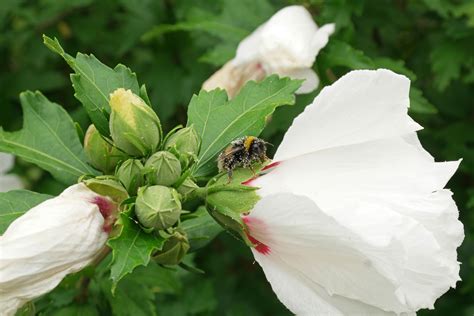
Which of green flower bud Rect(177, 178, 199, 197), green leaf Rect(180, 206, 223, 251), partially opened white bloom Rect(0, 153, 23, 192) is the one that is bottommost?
partially opened white bloom Rect(0, 153, 23, 192)

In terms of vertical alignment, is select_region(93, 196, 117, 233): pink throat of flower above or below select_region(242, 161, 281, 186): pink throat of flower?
above

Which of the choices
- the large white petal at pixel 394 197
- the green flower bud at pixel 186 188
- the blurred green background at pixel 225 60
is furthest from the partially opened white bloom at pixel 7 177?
the large white petal at pixel 394 197

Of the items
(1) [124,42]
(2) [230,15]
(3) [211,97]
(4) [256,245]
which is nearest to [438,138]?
(2) [230,15]

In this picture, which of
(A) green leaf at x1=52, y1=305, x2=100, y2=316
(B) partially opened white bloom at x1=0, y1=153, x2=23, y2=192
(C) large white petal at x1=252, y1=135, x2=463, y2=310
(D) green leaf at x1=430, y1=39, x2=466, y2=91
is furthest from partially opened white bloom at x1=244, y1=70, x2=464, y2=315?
(B) partially opened white bloom at x1=0, y1=153, x2=23, y2=192

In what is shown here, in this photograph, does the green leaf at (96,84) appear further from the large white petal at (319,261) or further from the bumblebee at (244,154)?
the large white petal at (319,261)

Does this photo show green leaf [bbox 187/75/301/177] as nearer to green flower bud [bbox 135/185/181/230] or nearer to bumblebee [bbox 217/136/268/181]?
bumblebee [bbox 217/136/268/181]

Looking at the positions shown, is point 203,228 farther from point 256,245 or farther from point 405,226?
point 405,226

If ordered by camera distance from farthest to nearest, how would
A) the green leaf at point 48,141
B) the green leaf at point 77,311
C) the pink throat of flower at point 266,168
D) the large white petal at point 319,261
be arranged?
the green leaf at point 77,311 < the green leaf at point 48,141 < the pink throat of flower at point 266,168 < the large white petal at point 319,261
